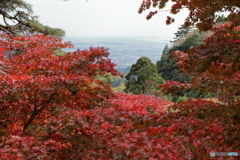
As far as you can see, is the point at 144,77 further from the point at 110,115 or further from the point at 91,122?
the point at 91,122

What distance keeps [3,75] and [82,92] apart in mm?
1551

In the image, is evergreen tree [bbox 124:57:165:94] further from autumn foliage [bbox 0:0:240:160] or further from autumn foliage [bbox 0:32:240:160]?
autumn foliage [bbox 0:32:240:160]

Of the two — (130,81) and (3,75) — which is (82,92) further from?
(130,81)

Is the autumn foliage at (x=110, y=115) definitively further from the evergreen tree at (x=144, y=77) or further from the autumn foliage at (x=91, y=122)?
the evergreen tree at (x=144, y=77)

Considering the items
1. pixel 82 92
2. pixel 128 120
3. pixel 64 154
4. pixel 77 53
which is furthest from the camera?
pixel 77 53

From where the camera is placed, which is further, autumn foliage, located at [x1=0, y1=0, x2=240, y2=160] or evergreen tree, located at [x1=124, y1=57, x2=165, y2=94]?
evergreen tree, located at [x1=124, y1=57, x2=165, y2=94]

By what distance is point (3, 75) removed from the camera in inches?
161

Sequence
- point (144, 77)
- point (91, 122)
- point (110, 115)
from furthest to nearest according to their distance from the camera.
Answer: point (144, 77) < point (110, 115) < point (91, 122)

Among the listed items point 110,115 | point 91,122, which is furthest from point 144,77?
point 91,122

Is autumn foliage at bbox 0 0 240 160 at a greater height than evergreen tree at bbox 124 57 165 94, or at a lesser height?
greater

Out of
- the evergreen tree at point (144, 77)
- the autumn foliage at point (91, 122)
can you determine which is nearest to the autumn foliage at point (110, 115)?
the autumn foliage at point (91, 122)

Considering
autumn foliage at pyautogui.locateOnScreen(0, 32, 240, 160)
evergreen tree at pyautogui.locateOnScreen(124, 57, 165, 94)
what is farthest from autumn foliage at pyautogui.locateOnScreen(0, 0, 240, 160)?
evergreen tree at pyautogui.locateOnScreen(124, 57, 165, 94)

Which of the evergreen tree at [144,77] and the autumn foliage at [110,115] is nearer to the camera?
the autumn foliage at [110,115]

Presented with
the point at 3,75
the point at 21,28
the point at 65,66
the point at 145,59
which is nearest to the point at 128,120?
the point at 65,66
